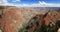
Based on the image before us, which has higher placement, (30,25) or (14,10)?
(14,10)

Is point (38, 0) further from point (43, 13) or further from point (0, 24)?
point (0, 24)

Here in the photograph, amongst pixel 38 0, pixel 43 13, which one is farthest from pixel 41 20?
pixel 38 0

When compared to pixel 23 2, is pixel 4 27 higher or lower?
lower

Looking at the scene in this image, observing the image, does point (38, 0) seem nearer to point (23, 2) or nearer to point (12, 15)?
point (23, 2)

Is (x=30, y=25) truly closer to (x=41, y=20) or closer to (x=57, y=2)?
(x=41, y=20)

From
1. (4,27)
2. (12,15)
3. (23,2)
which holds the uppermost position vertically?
(23,2)

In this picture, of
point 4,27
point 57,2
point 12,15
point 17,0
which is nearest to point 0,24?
point 4,27
